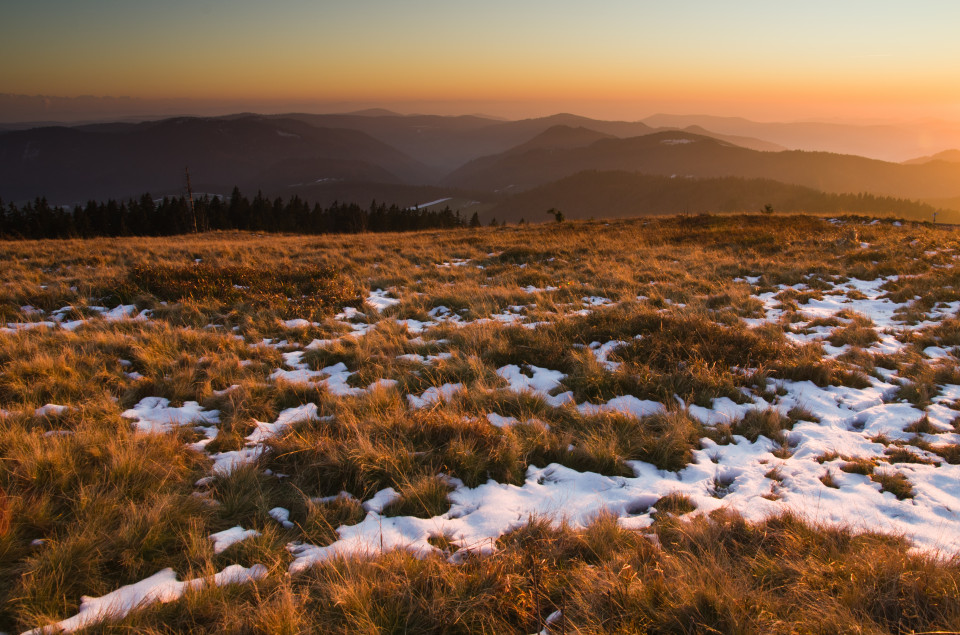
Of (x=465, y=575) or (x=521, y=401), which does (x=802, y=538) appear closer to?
(x=465, y=575)

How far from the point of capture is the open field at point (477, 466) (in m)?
2.33

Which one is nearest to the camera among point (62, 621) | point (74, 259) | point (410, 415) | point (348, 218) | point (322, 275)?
point (62, 621)

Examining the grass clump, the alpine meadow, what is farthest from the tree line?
the grass clump

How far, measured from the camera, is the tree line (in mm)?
67500

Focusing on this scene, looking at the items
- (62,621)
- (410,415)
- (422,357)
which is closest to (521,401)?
(410,415)

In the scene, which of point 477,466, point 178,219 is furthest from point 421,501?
point 178,219

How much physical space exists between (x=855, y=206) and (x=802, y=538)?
224626mm

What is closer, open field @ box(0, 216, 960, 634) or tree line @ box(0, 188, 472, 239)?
open field @ box(0, 216, 960, 634)

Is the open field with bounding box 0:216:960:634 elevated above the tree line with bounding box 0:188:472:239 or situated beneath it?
situated beneath

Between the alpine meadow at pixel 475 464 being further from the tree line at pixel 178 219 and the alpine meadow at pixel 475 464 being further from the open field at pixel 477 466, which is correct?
the tree line at pixel 178 219

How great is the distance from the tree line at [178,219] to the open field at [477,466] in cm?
5498

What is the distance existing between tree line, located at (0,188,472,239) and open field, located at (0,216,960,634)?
5498 cm

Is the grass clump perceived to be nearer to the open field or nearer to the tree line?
the open field

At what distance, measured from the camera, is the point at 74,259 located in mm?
13305
